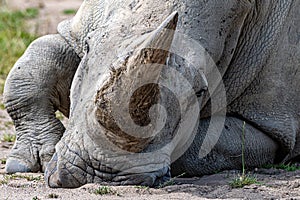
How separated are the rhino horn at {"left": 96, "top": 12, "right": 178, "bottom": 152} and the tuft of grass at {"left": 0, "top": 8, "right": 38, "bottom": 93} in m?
4.30

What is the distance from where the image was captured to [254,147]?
6.35m

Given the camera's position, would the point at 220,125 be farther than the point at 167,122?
Yes

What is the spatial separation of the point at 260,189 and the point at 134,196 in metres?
0.73

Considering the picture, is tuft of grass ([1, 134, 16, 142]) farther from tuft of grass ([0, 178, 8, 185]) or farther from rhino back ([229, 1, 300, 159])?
rhino back ([229, 1, 300, 159])

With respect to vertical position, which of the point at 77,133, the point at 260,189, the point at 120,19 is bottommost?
the point at 260,189

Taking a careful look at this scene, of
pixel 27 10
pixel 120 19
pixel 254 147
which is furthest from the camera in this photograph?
pixel 27 10

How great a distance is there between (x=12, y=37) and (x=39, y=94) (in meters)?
4.38

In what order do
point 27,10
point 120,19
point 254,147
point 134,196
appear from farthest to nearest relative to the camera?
point 27,10 < point 254,147 < point 120,19 < point 134,196

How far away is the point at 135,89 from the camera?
4.75m

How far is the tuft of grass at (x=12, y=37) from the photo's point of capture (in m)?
9.82

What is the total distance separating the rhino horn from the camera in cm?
471

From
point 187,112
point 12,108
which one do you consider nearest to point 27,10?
point 12,108

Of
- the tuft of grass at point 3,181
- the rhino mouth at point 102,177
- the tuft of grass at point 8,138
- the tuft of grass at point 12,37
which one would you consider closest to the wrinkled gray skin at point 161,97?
the rhino mouth at point 102,177

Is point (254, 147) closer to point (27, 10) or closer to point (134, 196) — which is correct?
point (134, 196)
